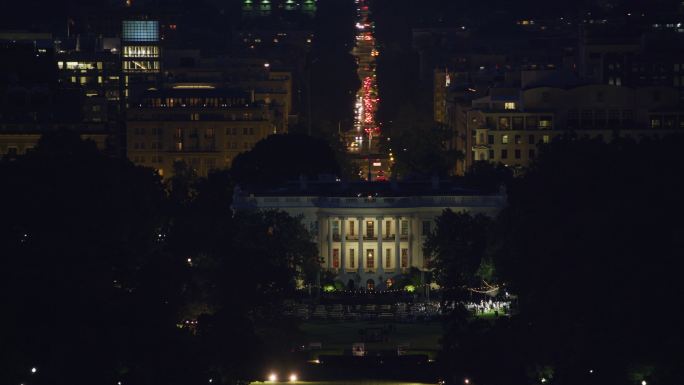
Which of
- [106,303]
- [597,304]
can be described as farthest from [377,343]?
[106,303]

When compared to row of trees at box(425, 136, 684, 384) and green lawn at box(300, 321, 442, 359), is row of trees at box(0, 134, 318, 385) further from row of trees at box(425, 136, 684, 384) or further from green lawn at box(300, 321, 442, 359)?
row of trees at box(425, 136, 684, 384)

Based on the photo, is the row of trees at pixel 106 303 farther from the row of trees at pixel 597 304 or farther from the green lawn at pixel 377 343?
the row of trees at pixel 597 304

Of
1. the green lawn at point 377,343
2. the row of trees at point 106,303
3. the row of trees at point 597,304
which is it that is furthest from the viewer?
the green lawn at point 377,343

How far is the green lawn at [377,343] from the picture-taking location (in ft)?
609

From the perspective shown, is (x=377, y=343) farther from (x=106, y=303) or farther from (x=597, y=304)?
(x=106, y=303)

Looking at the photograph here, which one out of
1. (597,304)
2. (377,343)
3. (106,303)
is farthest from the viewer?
(377,343)

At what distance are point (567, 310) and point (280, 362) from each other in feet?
50.5

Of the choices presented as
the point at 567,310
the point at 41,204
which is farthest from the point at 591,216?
the point at 41,204

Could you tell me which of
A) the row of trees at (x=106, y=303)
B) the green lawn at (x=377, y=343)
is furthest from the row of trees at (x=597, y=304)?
the row of trees at (x=106, y=303)

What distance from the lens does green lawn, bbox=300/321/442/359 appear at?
186 m

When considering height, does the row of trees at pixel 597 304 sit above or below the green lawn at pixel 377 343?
above

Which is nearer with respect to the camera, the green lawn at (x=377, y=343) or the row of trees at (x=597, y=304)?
the row of trees at (x=597, y=304)

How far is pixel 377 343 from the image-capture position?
7431 inches

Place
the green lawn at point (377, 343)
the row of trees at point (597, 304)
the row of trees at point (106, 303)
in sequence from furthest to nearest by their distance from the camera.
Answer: the green lawn at point (377, 343), the row of trees at point (597, 304), the row of trees at point (106, 303)
